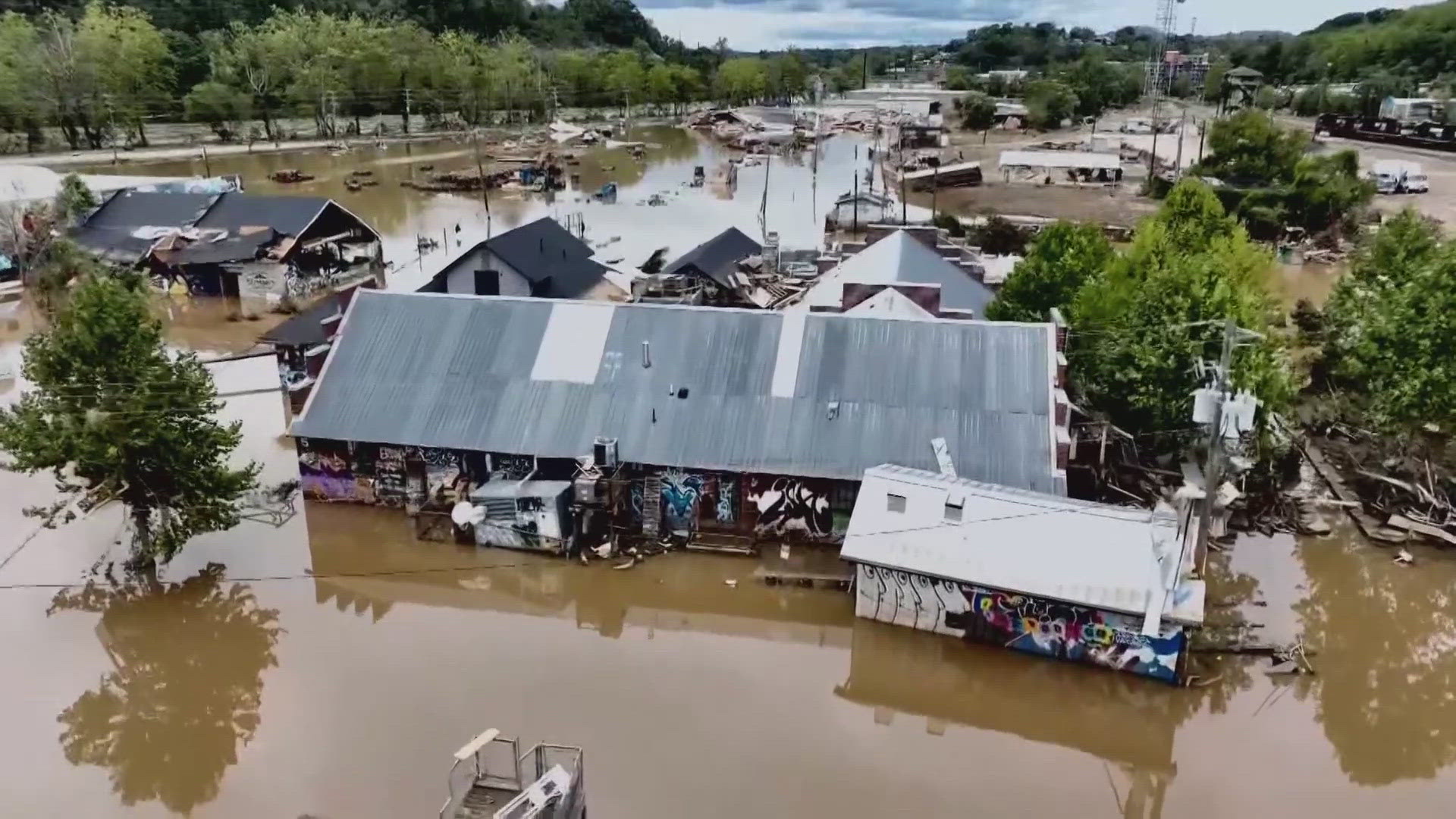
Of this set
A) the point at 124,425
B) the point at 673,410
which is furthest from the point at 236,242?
the point at 673,410

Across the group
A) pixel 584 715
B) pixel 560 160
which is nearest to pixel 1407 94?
pixel 560 160

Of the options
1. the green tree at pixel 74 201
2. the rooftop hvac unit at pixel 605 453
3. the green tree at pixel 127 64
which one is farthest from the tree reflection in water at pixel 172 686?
the green tree at pixel 127 64

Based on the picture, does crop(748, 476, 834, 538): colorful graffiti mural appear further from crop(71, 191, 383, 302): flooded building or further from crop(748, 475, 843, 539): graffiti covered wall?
crop(71, 191, 383, 302): flooded building

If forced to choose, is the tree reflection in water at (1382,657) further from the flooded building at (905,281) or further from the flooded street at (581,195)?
the flooded street at (581,195)

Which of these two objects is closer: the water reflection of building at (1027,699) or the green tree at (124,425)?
the water reflection of building at (1027,699)

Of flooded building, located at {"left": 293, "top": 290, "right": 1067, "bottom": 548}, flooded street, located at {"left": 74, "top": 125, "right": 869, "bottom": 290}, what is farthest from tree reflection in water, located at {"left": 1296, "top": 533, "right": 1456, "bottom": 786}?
flooded street, located at {"left": 74, "top": 125, "right": 869, "bottom": 290}

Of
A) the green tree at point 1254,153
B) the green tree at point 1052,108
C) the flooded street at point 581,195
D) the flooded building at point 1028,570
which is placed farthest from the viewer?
the green tree at point 1052,108
